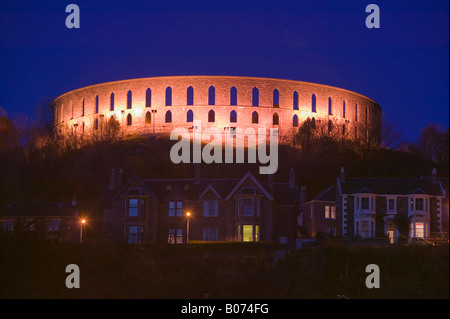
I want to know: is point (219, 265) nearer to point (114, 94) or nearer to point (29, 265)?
point (29, 265)

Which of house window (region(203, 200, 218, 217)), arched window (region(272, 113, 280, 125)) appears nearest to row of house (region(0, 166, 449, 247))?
house window (region(203, 200, 218, 217))

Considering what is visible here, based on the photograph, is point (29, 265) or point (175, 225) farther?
point (175, 225)

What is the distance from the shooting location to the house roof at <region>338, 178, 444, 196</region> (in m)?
51.8

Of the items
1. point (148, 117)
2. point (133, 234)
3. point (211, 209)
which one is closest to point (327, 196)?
point (211, 209)

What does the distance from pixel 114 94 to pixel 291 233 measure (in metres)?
46.1

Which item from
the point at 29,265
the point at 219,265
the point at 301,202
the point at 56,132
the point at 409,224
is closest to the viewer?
the point at 29,265

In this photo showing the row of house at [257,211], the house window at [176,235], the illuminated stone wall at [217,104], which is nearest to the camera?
the row of house at [257,211]

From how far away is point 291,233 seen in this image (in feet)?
176

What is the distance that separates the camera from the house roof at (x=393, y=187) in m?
51.8

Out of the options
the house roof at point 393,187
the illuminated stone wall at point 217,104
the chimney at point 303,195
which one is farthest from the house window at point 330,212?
the illuminated stone wall at point 217,104

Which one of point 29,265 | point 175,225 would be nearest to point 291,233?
point 175,225

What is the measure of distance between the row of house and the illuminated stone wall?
36820 millimetres

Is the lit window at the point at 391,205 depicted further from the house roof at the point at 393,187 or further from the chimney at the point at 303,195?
the chimney at the point at 303,195
